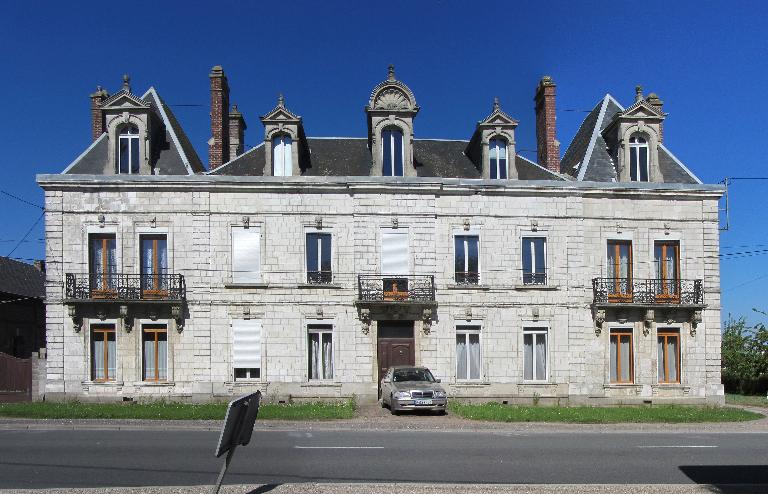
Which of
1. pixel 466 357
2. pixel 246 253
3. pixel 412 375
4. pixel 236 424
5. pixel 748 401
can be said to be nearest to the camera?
pixel 236 424

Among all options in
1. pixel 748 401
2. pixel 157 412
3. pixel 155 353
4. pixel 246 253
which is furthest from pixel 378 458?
pixel 748 401

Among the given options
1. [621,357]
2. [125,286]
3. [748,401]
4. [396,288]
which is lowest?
[748,401]

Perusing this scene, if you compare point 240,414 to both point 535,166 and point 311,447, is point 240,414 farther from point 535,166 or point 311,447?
point 535,166

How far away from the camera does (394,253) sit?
26.7 metres

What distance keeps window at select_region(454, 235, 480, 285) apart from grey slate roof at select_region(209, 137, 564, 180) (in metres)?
2.55

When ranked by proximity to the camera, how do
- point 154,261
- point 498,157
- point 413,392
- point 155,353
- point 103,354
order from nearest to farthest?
point 413,392 < point 103,354 < point 155,353 < point 154,261 < point 498,157

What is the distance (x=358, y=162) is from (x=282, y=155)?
286 centimetres

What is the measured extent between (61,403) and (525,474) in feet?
59.6

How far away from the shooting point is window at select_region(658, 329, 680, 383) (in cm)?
2734

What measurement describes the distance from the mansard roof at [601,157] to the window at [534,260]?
288 centimetres

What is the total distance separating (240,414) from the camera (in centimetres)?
776

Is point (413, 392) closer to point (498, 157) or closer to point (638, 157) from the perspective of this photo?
point (498, 157)

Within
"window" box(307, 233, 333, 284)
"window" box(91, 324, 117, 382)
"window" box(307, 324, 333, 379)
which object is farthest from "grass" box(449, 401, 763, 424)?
"window" box(91, 324, 117, 382)

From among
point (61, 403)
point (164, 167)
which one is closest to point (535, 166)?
point (164, 167)
